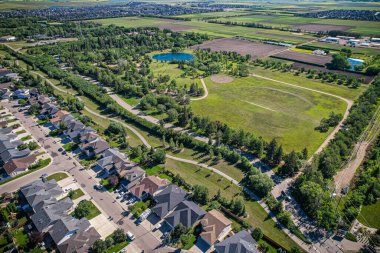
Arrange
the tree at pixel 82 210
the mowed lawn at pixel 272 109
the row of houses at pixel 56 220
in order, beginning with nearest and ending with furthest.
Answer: the row of houses at pixel 56 220, the tree at pixel 82 210, the mowed lawn at pixel 272 109

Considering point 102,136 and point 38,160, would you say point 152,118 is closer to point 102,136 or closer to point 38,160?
point 102,136

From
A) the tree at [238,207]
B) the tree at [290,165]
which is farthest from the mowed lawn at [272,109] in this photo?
the tree at [238,207]

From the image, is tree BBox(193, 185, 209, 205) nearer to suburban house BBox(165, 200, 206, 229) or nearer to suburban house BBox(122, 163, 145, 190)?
suburban house BBox(165, 200, 206, 229)

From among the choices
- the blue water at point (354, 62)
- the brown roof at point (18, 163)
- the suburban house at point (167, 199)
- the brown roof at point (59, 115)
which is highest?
the blue water at point (354, 62)

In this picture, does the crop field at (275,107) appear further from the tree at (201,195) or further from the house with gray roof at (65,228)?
the house with gray roof at (65,228)

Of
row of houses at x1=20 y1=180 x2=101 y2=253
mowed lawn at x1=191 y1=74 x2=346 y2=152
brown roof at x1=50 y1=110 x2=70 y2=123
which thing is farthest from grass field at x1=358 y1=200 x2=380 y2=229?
brown roof at x1=50 y1=110 x2=70 y2=123

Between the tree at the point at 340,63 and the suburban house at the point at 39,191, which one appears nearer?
the suburban house at the point at 39,191

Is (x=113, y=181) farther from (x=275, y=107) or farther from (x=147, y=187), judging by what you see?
(x=275, y=107)
